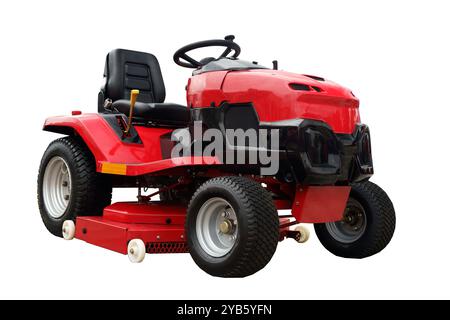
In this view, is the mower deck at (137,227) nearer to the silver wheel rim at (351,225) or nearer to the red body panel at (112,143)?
the red body panel at (112,143)

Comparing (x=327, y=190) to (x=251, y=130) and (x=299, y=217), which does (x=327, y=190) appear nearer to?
(x=299, y=217)

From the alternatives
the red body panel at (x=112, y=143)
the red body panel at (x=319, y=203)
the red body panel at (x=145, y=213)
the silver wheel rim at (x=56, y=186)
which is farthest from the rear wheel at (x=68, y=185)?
the red body panel at (x=319, y=203)

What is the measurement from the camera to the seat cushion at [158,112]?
5832mm

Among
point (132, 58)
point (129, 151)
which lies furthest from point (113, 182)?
point (132, 58)

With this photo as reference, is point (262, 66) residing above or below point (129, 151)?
above

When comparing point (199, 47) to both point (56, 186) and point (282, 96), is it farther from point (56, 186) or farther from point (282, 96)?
point (56, 186)

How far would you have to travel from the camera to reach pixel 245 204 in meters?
4.27

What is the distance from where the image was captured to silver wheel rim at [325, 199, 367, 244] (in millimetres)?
5543

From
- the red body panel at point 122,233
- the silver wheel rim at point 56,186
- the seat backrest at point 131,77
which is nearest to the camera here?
the red body panel at point 122,233

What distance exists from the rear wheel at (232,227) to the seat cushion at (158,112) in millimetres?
1497

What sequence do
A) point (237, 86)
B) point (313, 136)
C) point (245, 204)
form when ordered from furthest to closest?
1. point (237, 86)
2. point (313, 136)
3. point (245, 204)

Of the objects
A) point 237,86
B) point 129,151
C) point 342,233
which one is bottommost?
point 342,233

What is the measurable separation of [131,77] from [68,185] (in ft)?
4.36

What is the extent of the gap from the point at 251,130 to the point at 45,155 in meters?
2.66
